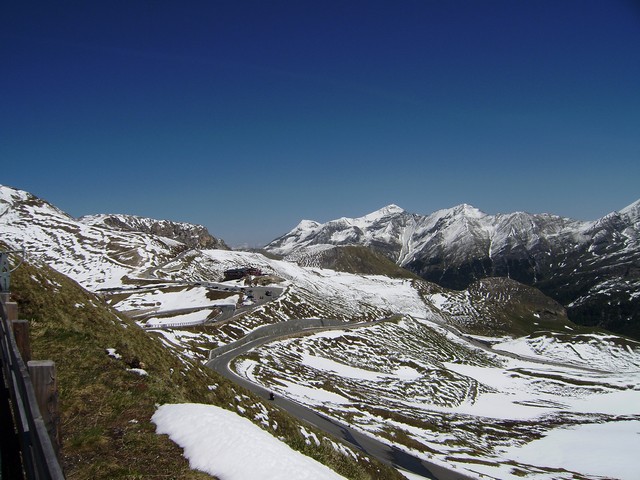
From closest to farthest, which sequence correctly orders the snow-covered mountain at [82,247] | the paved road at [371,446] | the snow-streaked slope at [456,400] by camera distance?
the paved road at [371,446], the snow-streaked slope at [456,400], the snow-covered mountain at [82,247]

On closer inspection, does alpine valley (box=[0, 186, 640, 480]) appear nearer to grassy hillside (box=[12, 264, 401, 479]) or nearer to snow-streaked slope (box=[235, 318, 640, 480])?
grassy hillside (box=[12, 264, 401, 479])

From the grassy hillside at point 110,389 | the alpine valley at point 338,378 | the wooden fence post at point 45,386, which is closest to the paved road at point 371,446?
the alpine valley at point 338,378

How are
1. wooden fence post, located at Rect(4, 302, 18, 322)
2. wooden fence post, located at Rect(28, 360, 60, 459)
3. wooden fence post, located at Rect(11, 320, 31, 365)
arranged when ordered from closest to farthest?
wooden fence post, located at Rect(28, 360, 60, 459), wooden fence post, located at Rect(11, 320, 31, 365), wooden fence post, located at Rect(4, 302, 18, 322)

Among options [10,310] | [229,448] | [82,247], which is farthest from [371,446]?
[82,247]

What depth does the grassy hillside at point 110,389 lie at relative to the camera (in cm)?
884

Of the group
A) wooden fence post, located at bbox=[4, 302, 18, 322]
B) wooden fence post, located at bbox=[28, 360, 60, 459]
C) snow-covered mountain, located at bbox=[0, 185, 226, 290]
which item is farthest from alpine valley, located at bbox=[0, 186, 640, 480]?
wooden fence post, located at bbox=[28, 360, 60, 459]

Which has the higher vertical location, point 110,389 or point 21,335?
point 21,335

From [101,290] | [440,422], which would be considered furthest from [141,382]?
[101,290]

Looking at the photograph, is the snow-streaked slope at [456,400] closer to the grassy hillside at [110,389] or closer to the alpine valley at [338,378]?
the alpine valley at [338,378]

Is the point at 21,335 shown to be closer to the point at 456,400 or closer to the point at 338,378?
the point at 338,378

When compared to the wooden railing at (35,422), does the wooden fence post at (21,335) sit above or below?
above

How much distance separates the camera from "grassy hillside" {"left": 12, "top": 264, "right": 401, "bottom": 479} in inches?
348

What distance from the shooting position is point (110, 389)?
1248cm

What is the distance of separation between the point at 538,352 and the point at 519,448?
16206 centimetres
